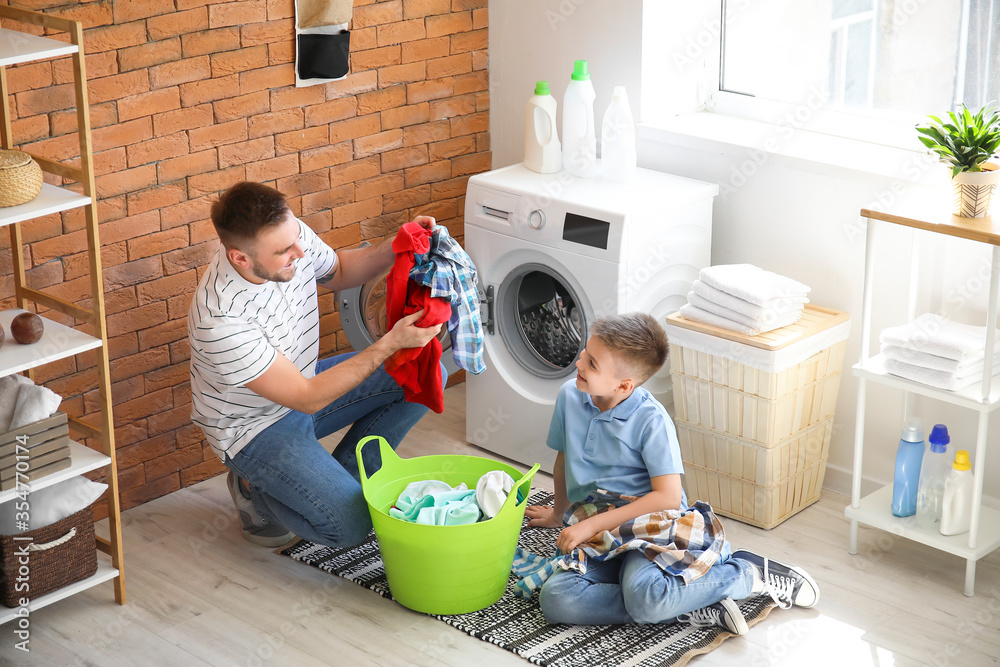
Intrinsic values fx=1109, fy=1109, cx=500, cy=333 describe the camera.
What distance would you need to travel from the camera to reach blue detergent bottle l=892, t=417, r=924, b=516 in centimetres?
277

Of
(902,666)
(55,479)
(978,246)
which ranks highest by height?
(978,246)

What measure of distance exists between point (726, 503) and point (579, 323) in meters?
0.66

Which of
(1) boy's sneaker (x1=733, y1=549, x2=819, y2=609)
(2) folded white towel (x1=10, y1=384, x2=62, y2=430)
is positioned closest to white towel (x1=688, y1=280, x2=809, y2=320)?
(1) boy's sneaker (x1=733, y1=549, x2=819, y2=609)

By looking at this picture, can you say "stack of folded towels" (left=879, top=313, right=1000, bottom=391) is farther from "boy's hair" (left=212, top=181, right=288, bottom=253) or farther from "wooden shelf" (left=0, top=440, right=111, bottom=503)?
"wooden shelf" (left=0, top=440, right=111, bottom=503)

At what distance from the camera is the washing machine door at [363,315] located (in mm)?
3229

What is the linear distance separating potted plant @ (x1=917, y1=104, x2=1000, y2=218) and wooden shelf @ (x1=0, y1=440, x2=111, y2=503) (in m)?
2.09

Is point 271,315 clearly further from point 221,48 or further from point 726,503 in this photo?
point 726,503

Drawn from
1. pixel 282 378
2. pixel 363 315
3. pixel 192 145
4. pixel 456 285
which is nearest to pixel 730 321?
pixel 456 285

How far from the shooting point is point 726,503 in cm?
309

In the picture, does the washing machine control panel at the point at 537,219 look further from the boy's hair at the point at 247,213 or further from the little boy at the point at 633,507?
the boy's hair at the point at 247,213

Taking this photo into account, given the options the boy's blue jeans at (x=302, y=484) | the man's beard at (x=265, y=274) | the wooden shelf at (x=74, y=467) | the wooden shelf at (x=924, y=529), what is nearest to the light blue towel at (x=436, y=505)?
the boy's blue jeans at (x=302, y=484)

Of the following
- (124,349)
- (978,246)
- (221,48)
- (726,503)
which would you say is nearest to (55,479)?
(124,349)

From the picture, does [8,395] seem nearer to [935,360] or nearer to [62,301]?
[62,301]

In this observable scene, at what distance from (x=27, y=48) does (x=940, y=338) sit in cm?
214
